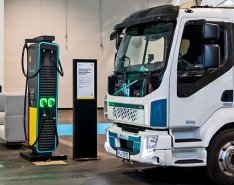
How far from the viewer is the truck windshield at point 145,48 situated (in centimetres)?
736

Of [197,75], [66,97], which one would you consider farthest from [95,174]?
[66,97]

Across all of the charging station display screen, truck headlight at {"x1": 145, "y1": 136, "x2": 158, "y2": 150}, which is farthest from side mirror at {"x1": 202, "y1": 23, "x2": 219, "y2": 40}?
the charging station display screen

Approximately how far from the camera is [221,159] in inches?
294

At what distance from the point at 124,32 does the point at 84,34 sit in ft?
47.7

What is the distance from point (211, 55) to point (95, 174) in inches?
113

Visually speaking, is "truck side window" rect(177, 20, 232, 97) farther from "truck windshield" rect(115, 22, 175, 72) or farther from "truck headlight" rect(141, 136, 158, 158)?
"truck headlight" rect(141, 136, 158, 158)

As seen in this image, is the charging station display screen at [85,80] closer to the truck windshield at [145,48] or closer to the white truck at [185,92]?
the truck windshield at [145,48]

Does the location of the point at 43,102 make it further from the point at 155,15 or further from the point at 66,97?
the point at 66,97

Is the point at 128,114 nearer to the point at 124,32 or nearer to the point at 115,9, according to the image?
the point at 124,32

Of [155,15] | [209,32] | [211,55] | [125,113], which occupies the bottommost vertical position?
[125,113]

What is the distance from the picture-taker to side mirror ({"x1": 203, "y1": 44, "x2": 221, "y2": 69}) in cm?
718

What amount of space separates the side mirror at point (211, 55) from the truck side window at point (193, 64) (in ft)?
0.14

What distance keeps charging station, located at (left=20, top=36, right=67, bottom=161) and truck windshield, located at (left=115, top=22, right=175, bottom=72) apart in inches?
65.7

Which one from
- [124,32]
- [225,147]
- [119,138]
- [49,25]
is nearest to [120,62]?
[124,32]
